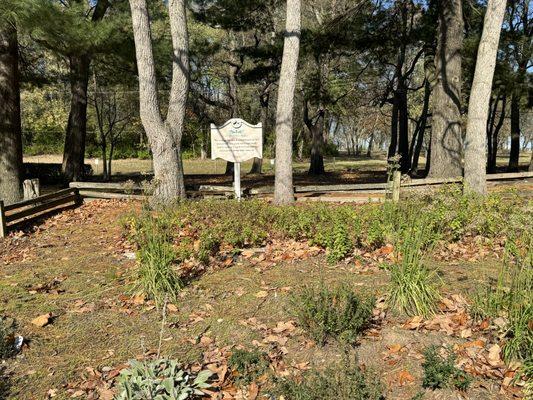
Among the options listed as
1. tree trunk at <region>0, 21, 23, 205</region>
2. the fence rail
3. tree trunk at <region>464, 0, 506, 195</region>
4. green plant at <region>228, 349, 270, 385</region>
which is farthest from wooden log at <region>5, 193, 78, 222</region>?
tree trunk at <region>464, 0, 506, 195</region>

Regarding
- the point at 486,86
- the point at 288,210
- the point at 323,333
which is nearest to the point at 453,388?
the point at 323,333

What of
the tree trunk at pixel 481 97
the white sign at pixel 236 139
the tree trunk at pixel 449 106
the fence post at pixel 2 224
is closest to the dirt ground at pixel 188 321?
the fence post at pixel 2 224

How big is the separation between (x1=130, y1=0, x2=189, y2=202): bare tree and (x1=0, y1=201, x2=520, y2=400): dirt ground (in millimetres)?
2119

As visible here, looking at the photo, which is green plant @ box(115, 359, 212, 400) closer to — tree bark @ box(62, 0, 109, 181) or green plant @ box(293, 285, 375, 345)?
green plant @ box(293, 285, 375, 345)

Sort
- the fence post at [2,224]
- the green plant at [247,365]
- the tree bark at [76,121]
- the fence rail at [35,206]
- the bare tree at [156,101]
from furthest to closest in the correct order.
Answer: the tree bark at [76,121] → the bare tree at [156,101] → the fence rail at [35,206] → the fence post at [2,224] → the green plant at [247,365]

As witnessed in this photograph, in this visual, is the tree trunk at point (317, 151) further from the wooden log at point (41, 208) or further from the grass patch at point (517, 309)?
the grass patch at point (517, 309)

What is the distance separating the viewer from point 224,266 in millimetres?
5766

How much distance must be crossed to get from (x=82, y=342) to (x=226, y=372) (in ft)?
5.00

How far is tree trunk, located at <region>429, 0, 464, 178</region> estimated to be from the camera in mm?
11156

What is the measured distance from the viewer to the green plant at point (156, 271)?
468cm

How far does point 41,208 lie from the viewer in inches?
344

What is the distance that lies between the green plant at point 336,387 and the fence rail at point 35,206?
6.55 meters

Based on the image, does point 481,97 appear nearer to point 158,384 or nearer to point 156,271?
point 156,271

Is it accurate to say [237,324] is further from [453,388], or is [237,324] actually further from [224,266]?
[453,388]
